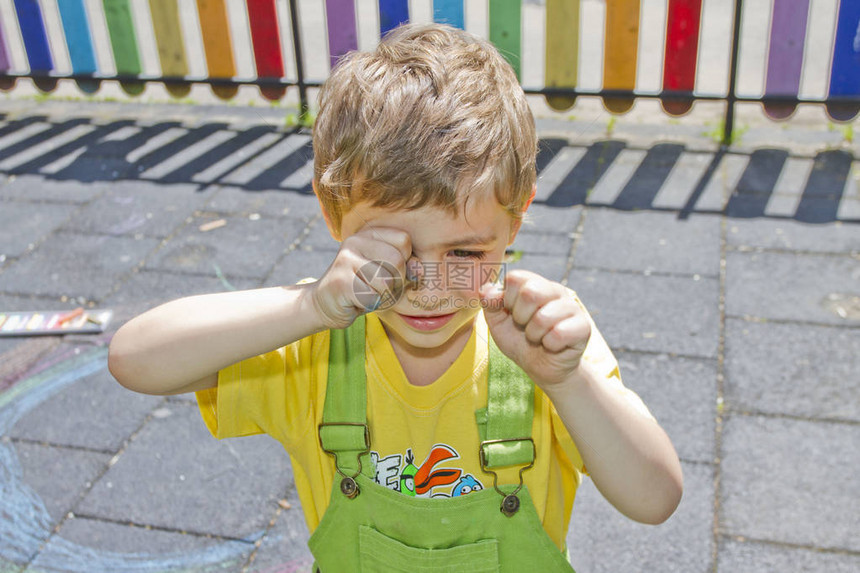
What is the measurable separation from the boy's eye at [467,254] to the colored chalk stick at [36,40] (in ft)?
18.7

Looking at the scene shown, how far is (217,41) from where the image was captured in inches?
234

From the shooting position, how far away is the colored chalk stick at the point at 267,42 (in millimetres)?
5730

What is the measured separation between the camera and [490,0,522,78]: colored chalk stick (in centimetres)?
536

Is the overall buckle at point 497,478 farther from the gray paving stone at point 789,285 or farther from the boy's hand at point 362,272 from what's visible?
Result: the gray paving stone at point 789,285

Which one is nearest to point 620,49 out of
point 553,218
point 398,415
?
point 553,218

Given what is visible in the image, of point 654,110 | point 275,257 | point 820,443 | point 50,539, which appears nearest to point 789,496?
point 820,443

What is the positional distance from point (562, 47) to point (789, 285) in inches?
89.5

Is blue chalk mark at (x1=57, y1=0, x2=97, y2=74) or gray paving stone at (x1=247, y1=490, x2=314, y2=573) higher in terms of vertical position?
blue chalk mark at (x1=57, y1=0, x2=97, y2=74)

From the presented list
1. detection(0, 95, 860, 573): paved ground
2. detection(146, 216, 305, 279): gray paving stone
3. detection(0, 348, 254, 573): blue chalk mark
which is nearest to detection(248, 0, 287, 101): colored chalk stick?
detection(0, 95, 860, 573): paved ground

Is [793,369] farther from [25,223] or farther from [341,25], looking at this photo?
[25,223]

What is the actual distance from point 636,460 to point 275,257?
123 inches

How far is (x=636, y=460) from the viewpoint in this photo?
1466mm

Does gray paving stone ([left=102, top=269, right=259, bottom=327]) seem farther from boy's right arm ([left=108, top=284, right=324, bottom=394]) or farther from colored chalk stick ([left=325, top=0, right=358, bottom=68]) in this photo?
boy's right arm ([left=108, top=284, right=324, bottom=394])

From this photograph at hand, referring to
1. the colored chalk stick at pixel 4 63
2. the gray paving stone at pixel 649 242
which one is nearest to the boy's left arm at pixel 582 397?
the gray paving stone at pixel 649 242
